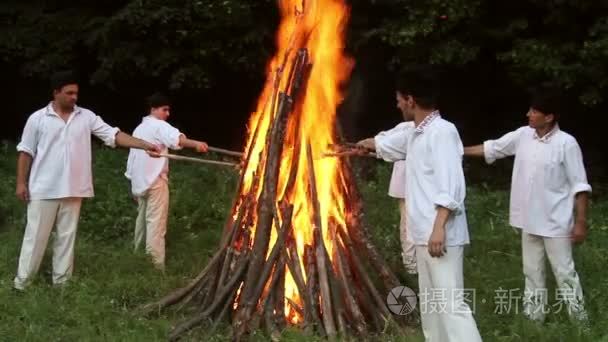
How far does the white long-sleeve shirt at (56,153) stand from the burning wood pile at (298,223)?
4.77ft

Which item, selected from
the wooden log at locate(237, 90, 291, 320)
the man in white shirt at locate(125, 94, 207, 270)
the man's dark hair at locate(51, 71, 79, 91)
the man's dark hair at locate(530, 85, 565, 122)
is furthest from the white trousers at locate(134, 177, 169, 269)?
the man's dark hair at locate(530, 85, 565, 122)

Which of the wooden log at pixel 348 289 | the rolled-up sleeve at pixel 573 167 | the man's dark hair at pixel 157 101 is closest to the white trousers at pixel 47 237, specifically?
the man's dark hair at pixel 157 101

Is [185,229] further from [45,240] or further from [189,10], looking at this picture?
[189,10]

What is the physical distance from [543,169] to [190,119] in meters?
10.6

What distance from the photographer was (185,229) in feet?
31.8

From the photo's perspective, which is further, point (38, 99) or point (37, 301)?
point (38, 99)

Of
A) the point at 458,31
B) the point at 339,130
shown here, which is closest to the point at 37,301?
the point at 339,130

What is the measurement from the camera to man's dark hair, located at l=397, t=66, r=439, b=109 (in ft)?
16.3

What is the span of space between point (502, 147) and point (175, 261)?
3.70m

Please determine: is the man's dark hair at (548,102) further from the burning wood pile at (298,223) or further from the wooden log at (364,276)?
the wooden log at (364,276)

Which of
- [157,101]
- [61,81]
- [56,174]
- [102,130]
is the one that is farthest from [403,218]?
[61,81]

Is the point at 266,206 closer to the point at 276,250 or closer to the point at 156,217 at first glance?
the point at 276,250

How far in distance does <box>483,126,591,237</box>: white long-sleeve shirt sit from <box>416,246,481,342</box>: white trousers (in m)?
1.27

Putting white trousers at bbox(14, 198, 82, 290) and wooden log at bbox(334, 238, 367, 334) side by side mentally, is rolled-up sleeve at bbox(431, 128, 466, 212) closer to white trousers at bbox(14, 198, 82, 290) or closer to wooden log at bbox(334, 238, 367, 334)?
wooden log at bbox(334, 238, 367, 334)
